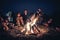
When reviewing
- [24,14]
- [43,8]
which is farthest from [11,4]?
[43,8]

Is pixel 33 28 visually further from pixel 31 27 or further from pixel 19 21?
pixel 19 21

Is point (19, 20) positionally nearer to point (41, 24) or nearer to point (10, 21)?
point (10, 21)

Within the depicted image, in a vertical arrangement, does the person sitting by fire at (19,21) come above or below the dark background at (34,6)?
below

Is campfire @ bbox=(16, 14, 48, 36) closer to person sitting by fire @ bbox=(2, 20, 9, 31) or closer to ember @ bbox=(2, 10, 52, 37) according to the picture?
ember @ bbox=(2, 10, 52, 37)

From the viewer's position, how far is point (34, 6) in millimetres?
2412

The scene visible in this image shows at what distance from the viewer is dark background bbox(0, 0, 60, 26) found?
7.88 feet

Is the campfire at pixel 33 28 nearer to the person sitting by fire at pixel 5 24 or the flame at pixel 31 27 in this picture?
the flame at pixel 31 27

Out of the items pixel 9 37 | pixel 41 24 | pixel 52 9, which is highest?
pixel 52 9

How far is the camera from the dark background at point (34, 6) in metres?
2.40

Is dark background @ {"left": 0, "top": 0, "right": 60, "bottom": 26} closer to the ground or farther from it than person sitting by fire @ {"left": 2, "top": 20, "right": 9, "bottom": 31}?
farther from it

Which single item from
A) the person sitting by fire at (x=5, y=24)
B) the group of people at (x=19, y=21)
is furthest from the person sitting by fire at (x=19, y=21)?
the person sitting by fire at (x=5, y=24)

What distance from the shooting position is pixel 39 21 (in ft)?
7.91

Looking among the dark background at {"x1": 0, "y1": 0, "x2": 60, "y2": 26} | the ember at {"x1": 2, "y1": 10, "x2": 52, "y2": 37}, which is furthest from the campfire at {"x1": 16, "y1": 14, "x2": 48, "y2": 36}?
the dark background at {"x1": 0, "y1": 0, "x2": 60, "y2": 26}

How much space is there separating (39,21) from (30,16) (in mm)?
121
